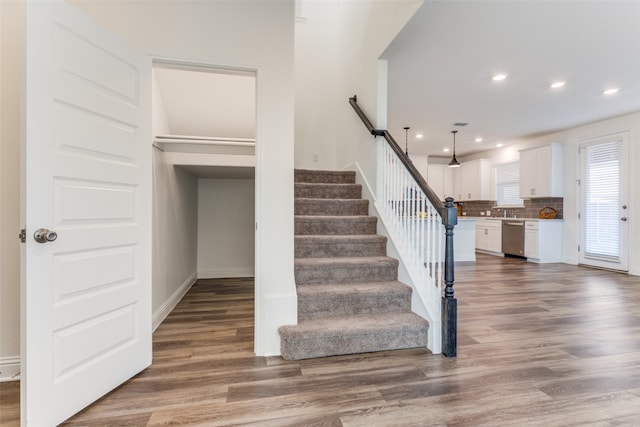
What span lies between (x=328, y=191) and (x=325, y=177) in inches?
14.5

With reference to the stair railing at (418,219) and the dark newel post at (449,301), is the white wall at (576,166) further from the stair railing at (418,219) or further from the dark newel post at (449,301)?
the dark newel post at (449,301)

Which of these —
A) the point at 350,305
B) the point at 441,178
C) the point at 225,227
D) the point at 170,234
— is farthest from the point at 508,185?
the point at 170,234

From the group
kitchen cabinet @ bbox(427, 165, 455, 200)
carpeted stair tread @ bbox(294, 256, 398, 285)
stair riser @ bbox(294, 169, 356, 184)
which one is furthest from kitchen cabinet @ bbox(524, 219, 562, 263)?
carpeted stair tread @ bbox(294, 256, 398, 285)

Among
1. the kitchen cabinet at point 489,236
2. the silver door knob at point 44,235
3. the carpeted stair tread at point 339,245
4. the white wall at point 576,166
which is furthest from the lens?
the kitchen cabinet at point 489,236

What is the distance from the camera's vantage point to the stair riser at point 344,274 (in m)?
2.68

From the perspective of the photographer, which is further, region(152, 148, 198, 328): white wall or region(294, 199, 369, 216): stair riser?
region(294, 199, 369, 216): stair riser

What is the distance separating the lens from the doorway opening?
117 inches

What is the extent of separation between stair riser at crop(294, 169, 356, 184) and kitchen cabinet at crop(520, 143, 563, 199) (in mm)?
4704

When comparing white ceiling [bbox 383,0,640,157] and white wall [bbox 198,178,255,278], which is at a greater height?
white ceiling [bbox 383,0,640,157]

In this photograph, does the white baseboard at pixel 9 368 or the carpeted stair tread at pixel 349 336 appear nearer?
the white baseboard at pixel 9 368

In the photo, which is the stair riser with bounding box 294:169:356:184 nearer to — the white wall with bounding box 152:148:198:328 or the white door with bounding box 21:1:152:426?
the white wall with bounding box 152:148:198:328

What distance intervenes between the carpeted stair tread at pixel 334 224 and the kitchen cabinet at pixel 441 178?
651 centimetres

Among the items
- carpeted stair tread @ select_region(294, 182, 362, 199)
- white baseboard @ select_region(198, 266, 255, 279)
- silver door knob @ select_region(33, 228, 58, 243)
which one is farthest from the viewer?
white baseboard @ select_region(198, 266, 255, 279)

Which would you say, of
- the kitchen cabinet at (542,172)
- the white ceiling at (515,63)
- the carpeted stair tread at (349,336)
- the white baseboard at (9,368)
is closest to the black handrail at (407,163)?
the white ceiling at (515,63)
